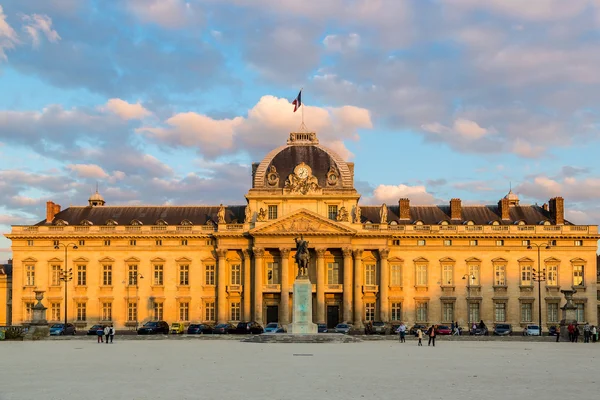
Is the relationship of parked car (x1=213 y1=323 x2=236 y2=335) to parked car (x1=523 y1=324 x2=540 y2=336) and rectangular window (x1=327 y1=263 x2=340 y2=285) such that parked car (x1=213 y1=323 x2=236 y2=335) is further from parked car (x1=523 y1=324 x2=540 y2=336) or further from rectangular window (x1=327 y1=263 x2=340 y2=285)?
parked car (x1=523 y1=324 x2=540 y2=336)

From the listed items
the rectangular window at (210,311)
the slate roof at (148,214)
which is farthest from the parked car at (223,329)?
the slate roof at (148,214)

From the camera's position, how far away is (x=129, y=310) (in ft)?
300

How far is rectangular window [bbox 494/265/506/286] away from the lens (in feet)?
299

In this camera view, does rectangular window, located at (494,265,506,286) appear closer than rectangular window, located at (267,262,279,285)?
No

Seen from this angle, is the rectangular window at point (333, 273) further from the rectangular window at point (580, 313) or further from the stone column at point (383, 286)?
the rectangular window at point (580, 313)

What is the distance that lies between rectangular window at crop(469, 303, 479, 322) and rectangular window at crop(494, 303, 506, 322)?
75.5 inches

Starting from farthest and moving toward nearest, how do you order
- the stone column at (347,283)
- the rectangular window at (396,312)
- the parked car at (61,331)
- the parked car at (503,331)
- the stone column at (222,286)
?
1. the rectangular window at (396,312)
2. the stone column at (222,286)
3. the stone column at (347,283)
4. the parked car at (503,331)
5. the parked car at (61,331)

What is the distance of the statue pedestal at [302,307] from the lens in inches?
2323

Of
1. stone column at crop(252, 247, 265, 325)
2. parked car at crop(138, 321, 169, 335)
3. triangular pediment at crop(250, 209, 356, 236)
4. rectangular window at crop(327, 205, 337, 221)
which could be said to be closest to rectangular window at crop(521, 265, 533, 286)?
triangular pediment at crop(250, 209, 356, 236)

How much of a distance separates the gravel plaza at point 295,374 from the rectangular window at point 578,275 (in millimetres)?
48750

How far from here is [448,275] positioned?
91375 millimetres

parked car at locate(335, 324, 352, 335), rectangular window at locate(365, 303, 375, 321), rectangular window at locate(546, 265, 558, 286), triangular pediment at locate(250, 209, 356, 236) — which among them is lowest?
parked car at locate(335, 324, 352, 335)

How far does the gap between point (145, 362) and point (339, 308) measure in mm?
55497

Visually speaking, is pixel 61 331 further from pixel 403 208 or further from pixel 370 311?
pixel 403 208
